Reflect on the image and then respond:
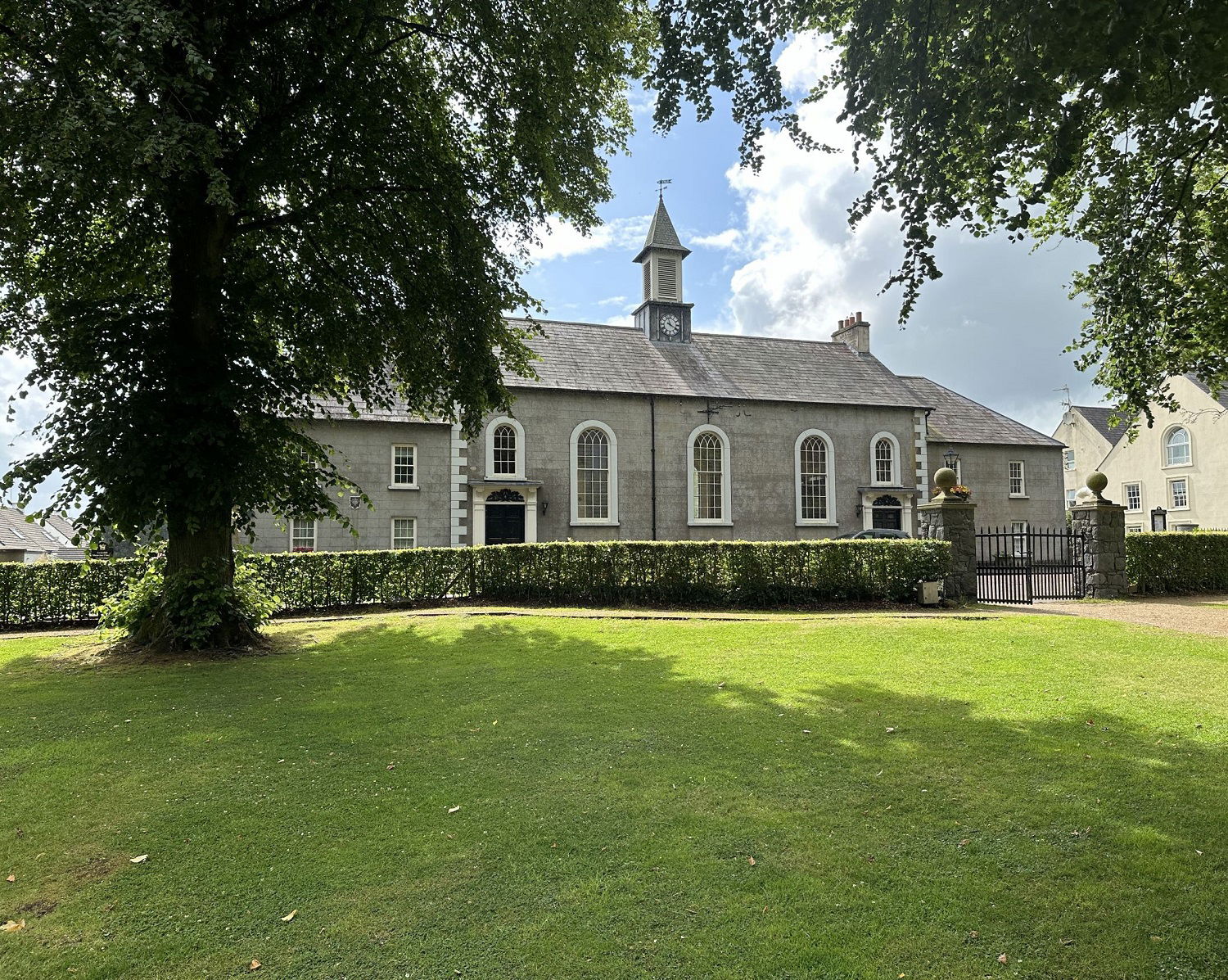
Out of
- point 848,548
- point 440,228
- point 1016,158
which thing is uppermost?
point 440,228

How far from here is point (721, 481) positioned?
2795cm

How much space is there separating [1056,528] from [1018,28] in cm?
3338

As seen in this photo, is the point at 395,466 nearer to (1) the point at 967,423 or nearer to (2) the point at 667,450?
(2) the point at 667,450

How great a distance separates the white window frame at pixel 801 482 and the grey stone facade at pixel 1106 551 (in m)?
11.6

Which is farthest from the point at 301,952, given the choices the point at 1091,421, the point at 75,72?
the point at 1091,421

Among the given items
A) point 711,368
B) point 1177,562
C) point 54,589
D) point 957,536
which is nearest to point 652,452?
point 711,368

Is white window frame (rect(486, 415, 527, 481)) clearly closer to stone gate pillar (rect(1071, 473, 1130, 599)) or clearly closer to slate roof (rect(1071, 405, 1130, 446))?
stone gate pillar (rect(1071, 473, 1130, 599))

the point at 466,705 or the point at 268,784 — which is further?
the point at 466,705

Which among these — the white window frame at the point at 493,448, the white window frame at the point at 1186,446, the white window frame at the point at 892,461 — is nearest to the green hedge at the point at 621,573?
the white window frame at the point at 493,448

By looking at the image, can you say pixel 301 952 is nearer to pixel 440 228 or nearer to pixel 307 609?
pixel 440 228

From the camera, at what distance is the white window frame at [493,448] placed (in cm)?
2564

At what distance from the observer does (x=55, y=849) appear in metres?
4.27

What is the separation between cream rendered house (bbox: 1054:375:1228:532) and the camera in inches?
1398

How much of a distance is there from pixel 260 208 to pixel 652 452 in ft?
55.7
